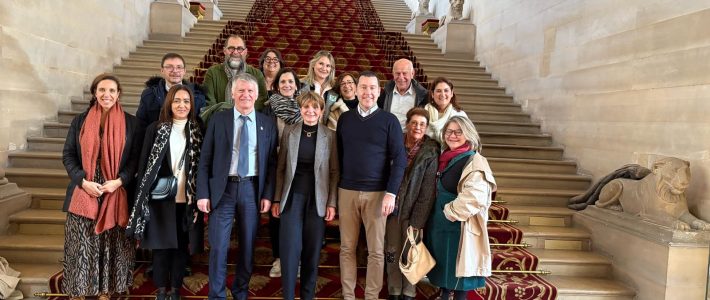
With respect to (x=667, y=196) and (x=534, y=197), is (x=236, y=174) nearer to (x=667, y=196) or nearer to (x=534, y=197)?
(x=667, y=196)

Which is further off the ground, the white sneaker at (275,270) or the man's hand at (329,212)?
the man's hand at (329,212)

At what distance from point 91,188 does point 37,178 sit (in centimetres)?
215

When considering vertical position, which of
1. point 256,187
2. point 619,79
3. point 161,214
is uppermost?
point 619,79

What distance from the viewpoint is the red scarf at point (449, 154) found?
3.23m

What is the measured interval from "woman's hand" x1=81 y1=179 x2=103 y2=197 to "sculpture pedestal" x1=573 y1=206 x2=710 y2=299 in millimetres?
4125

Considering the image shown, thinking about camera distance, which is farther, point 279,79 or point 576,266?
point 576,266

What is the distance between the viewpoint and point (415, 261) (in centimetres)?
325

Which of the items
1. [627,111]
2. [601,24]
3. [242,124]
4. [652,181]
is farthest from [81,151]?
[601,24]

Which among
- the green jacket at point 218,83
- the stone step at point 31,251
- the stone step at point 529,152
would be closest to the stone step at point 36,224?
the stone step at point 31,251

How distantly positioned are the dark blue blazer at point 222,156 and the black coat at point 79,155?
53 cm

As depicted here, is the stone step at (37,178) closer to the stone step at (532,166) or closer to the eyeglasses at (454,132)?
the eyeglasses at (454,132)

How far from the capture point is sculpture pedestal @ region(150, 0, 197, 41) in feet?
29.3

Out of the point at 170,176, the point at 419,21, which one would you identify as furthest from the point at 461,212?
A: the point at 419,21

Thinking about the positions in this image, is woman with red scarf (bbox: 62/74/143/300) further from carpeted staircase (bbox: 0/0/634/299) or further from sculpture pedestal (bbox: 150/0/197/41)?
sculpture pedestal (bbox: 150/0/197/41)
